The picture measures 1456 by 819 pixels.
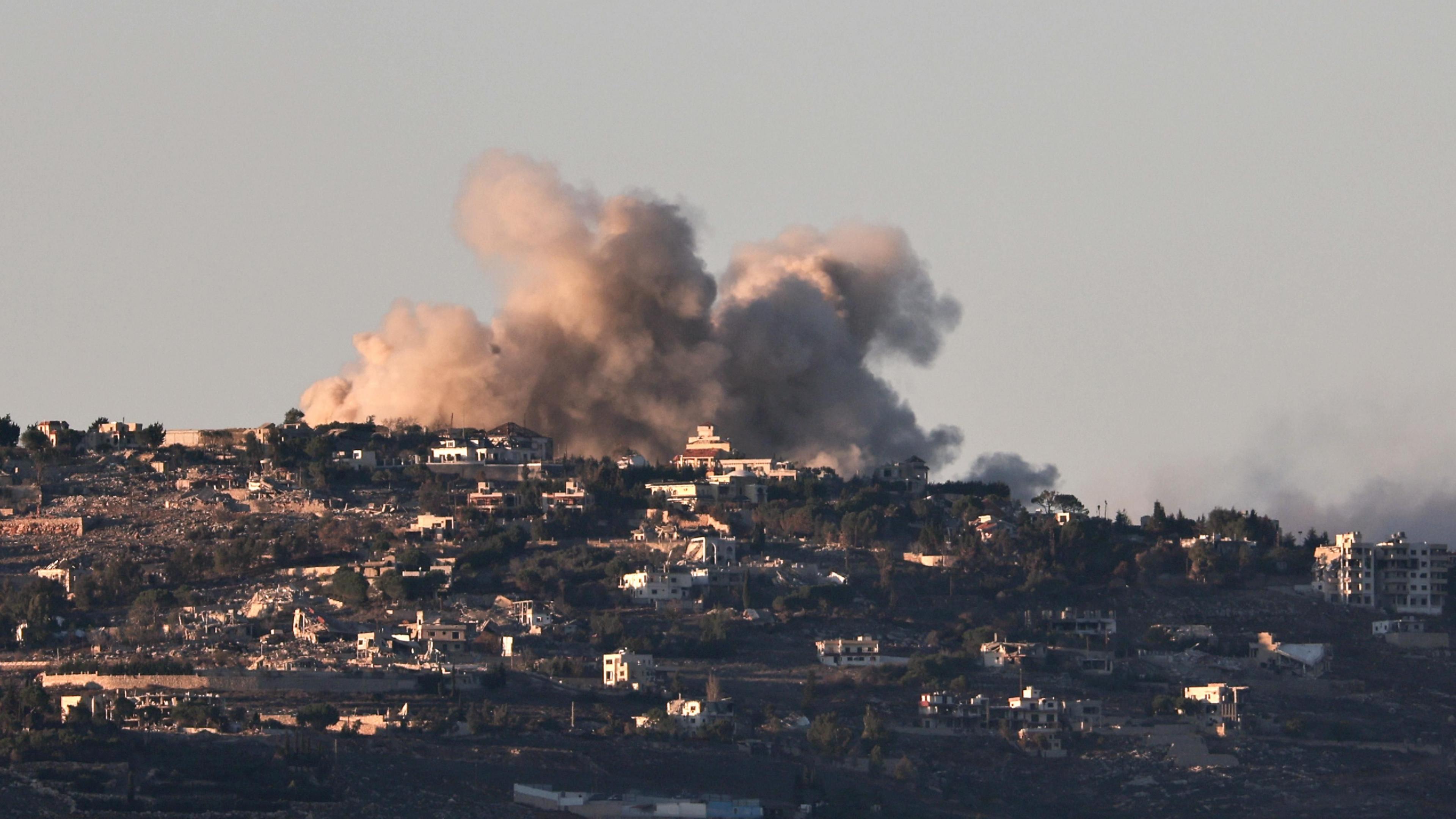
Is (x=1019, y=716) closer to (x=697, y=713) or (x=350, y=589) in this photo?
(x=697, y=713)

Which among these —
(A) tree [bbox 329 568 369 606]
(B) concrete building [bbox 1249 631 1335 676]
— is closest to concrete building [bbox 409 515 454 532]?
(A) tree [bbox 329 568 369 606]

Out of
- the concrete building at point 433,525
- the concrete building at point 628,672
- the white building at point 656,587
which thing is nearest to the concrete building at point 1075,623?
the white building at point 656,587

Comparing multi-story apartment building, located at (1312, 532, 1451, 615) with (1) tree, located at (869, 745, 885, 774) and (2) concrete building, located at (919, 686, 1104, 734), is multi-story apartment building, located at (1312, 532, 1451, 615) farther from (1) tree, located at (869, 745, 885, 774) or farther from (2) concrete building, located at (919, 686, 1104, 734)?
(1) tree, located at (869, 745, 885, 774)

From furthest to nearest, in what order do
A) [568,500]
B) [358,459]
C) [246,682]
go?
[358,459], [568,500], [246,682]

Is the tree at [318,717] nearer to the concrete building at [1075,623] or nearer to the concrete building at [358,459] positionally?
the concrete building at [1075,623]

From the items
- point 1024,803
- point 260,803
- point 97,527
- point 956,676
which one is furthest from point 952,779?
point 97,527

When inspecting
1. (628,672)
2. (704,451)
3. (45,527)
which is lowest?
(628,672)

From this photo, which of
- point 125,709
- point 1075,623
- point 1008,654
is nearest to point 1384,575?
point 1075,623

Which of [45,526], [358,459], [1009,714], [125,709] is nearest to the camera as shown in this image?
[125,709]
